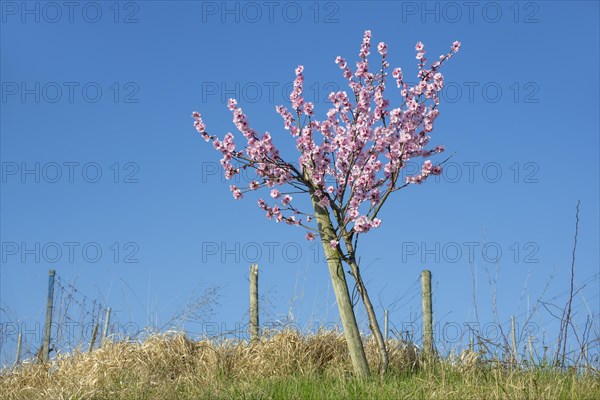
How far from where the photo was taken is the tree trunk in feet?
26.5

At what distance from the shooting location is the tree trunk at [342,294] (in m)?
8.07

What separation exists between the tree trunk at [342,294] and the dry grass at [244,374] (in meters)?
0.30

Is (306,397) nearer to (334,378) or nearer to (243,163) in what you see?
(334,378)

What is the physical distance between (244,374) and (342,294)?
1837mm

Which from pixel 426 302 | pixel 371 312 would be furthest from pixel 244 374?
pixel 426 302

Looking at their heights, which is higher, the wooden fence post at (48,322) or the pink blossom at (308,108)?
the pink blossom at (308,108)

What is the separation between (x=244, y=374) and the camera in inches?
345

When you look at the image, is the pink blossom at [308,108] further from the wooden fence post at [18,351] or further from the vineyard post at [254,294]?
the wooden fence post at [18,351]

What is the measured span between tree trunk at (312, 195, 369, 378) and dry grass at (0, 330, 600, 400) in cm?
30

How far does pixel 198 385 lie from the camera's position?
8180 mm

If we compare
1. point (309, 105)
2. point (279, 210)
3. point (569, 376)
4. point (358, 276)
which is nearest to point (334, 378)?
point (358, 276)

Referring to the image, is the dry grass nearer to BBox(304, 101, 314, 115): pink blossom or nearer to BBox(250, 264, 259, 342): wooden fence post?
BBox(250, 264, 259, 342): wooden fence post

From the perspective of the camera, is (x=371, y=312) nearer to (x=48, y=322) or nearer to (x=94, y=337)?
(x=94, y=337)

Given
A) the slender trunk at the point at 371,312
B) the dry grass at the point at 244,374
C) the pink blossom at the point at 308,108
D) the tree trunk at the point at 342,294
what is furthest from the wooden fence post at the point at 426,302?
the pink blossom at the point at 308,108
